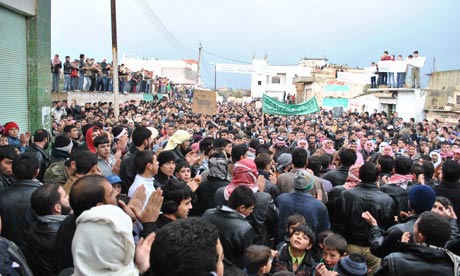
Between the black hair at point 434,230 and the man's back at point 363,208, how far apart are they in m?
1.47

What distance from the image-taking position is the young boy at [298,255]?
3.77 m

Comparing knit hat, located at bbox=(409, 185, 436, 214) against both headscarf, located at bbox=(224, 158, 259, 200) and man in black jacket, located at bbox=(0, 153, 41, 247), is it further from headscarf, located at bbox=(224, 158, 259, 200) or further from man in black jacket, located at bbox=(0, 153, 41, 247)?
man in black jacket, located at bbox=(0, 153, 41, 247)

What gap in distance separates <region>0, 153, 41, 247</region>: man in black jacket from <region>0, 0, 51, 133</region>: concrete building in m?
6.36

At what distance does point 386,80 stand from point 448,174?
784 inches

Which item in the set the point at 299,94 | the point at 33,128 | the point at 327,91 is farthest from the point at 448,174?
the point at 299,94

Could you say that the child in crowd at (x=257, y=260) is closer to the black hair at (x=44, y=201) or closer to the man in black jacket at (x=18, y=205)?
the black hair at (x=44, y=201)

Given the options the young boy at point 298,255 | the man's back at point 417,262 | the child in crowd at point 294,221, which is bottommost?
the young boy at point 298,255

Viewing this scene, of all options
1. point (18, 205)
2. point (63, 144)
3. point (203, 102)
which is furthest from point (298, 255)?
point (203, 102)

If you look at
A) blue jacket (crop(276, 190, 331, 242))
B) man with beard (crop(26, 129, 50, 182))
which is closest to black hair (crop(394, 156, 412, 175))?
blue jacket (crop(276, 190, 331, 242))

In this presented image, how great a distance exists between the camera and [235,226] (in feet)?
11.6

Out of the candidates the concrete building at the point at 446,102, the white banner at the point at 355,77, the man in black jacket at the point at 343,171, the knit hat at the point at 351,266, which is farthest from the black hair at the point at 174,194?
the white banner at the point at 355,77

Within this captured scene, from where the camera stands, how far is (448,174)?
5.14 metres

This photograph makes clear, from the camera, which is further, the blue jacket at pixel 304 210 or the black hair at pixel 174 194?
the blue jacket at pixel 304 210

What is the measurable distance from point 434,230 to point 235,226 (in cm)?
149
